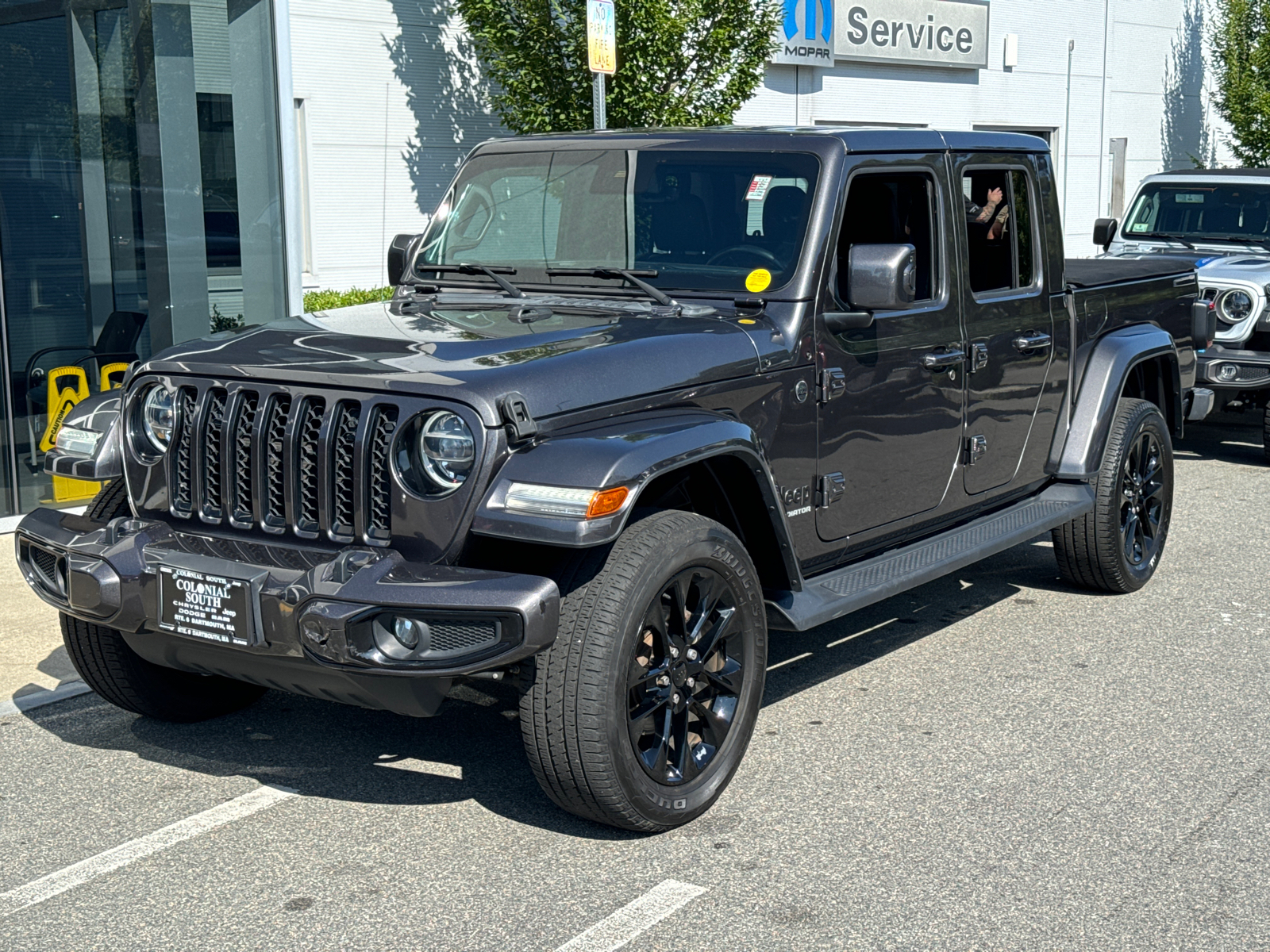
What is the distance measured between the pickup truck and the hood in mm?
5508

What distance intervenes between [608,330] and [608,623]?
1049mm

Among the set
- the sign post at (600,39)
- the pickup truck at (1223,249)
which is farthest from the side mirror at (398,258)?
the pickup truck at (1223,249)

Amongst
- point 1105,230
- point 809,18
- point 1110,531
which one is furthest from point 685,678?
point 809,18

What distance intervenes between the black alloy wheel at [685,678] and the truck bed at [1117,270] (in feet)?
9.65

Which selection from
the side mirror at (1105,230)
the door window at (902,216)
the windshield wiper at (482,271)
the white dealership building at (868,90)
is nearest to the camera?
the windshield wiper at (482,271)

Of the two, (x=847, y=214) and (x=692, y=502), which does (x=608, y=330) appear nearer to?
(x=692, y=502)

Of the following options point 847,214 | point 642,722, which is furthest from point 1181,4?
point 642,722

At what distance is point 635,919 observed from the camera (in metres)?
3.63

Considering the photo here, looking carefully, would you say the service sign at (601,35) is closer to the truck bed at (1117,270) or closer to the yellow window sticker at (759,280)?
the truck bed at (1117,270)

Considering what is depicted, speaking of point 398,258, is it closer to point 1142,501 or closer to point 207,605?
point 207,605

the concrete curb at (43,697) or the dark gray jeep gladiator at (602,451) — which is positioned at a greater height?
the dark gray jeep gladiator at (602,451)

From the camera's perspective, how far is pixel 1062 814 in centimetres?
425

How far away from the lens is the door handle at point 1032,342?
5848 mm

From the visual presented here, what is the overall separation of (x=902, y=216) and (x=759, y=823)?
2.42 meters
